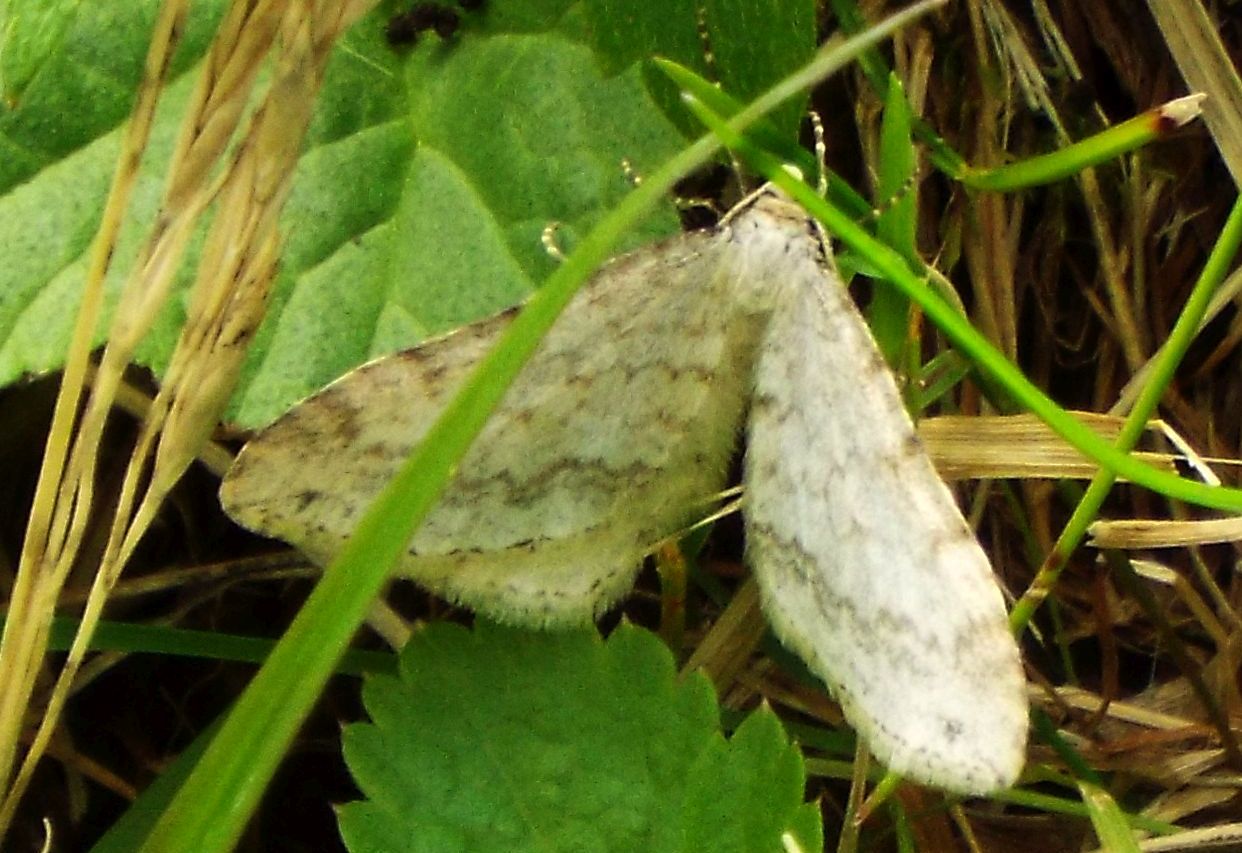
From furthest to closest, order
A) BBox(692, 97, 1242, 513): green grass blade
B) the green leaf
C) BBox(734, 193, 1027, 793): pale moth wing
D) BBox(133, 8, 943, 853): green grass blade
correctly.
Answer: the green leaf, BBox(692, 97, 1242, 513): green grass blade, BBox(734, 193, 1027, 793): pale moth wing, BBox(133, 8, 943, 853): green grass blade

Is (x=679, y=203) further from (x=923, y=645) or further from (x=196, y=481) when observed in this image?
(x=196, y=481)

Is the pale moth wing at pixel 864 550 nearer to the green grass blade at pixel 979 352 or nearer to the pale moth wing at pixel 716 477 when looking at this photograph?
the pale moth wing at pixel 716 477

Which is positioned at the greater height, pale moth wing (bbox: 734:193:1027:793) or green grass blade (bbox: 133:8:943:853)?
green grass blade (bbox: 133:8:943:853)

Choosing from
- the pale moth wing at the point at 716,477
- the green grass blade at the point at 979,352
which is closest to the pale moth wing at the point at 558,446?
the pale moth wing at the point at 716,477

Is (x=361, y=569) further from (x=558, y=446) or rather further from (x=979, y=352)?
(x=979, y=352)

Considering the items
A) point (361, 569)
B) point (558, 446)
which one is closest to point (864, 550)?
point (558, 446)

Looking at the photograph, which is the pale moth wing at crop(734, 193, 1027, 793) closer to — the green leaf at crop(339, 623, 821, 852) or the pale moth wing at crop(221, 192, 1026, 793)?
the pale moth wing at crop(221, 192, 1026, 793)

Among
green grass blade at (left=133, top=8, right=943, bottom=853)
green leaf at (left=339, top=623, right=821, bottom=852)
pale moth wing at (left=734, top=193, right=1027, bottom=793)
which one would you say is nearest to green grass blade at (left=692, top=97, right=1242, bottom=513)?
pale moth wing at (left=734, top=193, right=1027, bottom=793)
